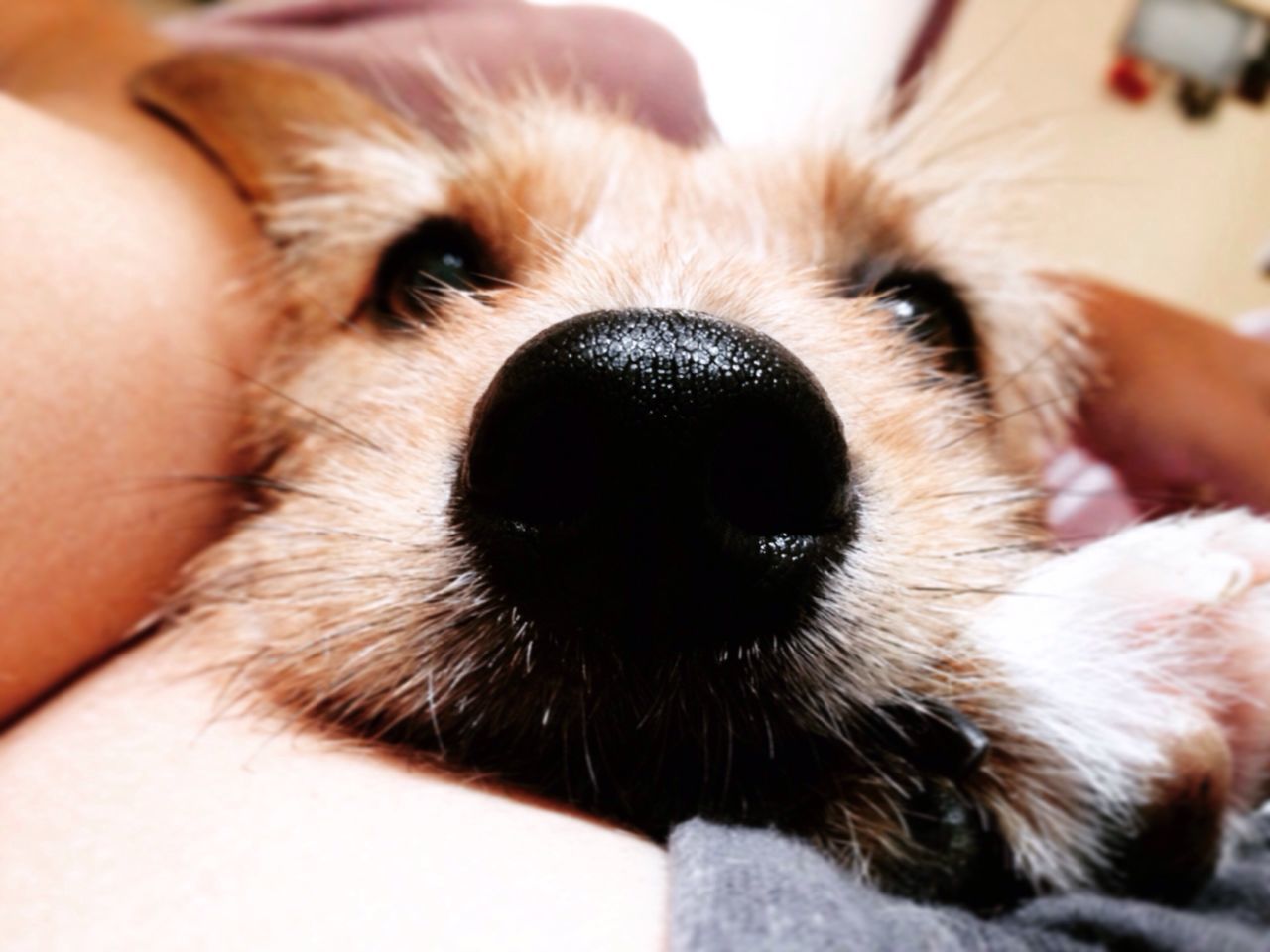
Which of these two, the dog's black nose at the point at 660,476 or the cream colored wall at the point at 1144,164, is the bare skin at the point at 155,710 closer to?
the dog's black nose at the point at 660,476

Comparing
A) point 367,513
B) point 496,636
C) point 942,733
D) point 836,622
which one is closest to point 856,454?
point 836,622

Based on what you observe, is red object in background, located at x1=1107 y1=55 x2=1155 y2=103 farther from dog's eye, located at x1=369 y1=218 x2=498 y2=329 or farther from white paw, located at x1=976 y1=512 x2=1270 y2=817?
white paw, located at x1=976 y1=512 x2=1270 y2=817

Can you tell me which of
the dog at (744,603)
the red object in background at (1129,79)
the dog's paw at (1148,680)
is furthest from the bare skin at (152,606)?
the red object in background at (1129,79)

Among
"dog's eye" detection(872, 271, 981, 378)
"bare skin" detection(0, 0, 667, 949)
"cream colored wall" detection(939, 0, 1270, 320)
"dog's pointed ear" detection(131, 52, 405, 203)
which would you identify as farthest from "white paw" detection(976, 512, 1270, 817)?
"cream colored wall" detection(939, 0, 1270, 320)

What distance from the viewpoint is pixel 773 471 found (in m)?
0.83

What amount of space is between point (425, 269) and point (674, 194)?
0.46 m

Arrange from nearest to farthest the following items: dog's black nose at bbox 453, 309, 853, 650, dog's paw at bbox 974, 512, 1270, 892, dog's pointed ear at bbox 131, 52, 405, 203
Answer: dog's black nose at bbox 453, 309, 853, 650 → dog's paw at bbox 974, 512, 1270, 892 → dog's pointed ear at bbox 131, 52, 405, 203

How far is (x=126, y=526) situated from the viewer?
1.27m

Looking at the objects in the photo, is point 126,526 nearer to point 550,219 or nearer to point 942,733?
point 550,219

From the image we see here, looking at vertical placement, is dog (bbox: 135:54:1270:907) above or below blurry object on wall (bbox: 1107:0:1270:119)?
below

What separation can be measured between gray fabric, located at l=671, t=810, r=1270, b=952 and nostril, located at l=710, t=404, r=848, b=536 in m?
0.27

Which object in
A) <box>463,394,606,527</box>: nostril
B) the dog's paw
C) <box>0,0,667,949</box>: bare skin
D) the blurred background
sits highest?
the blurred background

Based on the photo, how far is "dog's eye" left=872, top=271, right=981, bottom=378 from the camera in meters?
1.62

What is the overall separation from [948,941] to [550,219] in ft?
4.06
